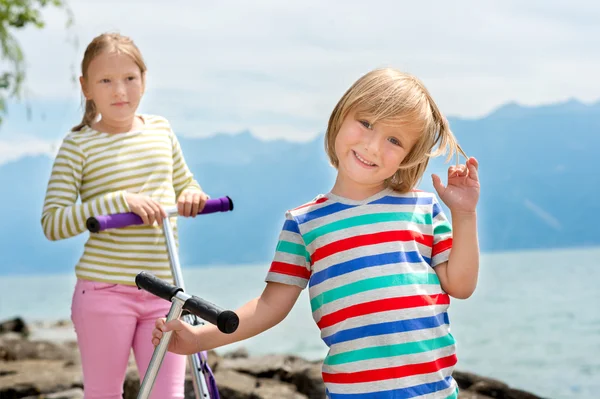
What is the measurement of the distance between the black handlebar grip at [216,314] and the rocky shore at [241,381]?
3478 mm

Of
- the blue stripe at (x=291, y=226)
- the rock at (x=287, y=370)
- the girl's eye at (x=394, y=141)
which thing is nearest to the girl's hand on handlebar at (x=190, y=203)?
the blue stripe at (x=291, y=226)

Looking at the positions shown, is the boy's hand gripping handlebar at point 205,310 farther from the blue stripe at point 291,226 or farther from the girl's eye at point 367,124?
the girl's eye at point 367,124

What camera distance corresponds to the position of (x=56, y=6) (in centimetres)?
873

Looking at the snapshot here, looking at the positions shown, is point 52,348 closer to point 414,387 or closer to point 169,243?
point 169,243

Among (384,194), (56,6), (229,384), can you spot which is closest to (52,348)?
(56,6)

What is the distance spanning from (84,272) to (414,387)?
5.09 ft

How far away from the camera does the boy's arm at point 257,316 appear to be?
2.64m

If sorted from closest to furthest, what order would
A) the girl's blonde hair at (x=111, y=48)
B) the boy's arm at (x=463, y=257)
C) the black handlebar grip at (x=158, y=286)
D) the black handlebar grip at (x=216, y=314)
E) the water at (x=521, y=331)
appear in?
the black handlebar grip at (x=216, y=314) < the black handlebar grip at (x=158, y=286) < the boy's arm at (x=463, y=257) < the girl's blonde hair at (x=111, y=48) < the water at (x=521, y=331)

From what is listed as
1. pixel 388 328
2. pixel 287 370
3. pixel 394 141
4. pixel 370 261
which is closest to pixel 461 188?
pixel 394 141

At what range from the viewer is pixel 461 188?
8.86 ft

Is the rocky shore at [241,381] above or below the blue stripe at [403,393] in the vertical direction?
below

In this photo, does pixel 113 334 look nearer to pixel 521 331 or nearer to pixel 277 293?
pixel 277 293

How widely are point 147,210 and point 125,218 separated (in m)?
0.11

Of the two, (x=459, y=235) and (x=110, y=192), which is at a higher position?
(x=110, y=192)
